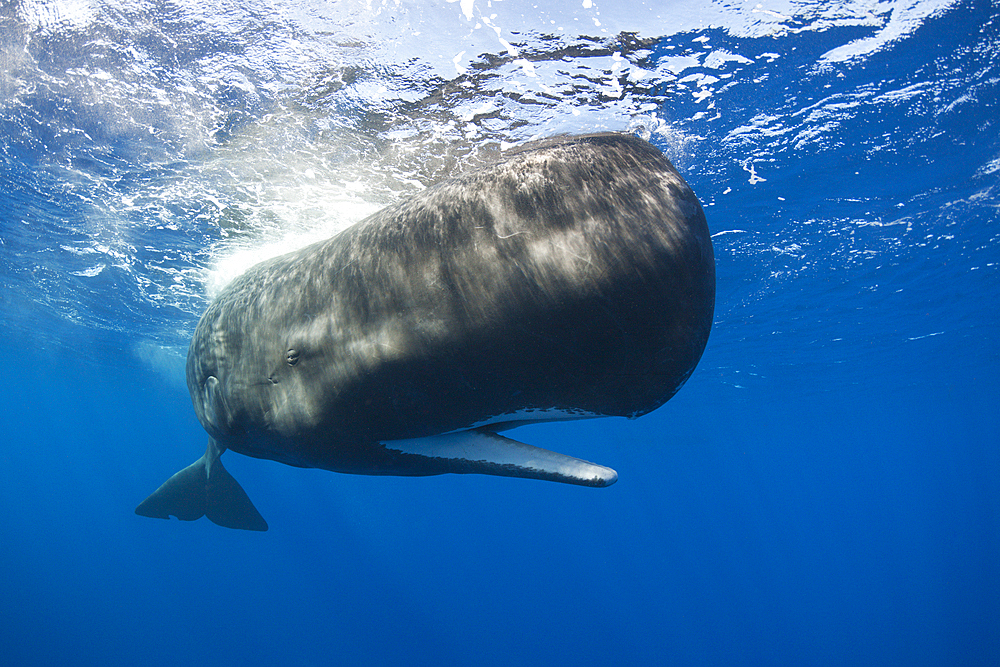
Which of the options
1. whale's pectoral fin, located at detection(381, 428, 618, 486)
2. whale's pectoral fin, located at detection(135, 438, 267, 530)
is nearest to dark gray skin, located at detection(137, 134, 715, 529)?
whale's pectoral fin, located at detection(381, 428, 618, 486)

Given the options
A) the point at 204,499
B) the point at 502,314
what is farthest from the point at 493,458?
the point at 204,499

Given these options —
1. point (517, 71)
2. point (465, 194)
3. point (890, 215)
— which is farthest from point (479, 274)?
point (890, 215)

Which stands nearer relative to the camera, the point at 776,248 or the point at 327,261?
the point at 327,261

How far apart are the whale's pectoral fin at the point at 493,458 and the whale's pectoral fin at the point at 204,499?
5.17 m

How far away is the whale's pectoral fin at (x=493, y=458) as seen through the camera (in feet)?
7.24

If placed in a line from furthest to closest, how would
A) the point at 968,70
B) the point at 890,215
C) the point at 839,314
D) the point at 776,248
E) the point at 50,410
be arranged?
the point at 50,410
the point at 839,314
the point at 776,248
the point at 890,215
the point at 968,70

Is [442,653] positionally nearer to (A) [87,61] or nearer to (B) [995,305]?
(B) [995,305]

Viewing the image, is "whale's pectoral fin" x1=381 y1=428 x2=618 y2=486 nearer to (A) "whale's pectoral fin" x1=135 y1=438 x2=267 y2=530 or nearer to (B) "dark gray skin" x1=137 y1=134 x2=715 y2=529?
(B) "dark gray skin" x1=137 y1=134 x2=715 y2=529

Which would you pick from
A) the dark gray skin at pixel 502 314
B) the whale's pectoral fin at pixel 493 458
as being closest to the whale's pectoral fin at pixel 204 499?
the dark gray skin at pixel 502 314

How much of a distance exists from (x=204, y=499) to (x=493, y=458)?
6102 millimetres

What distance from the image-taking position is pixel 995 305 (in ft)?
66.0

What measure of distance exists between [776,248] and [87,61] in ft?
47.5


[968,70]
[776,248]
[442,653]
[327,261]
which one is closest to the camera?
[327,261]

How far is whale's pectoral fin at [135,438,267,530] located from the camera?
6.69m
